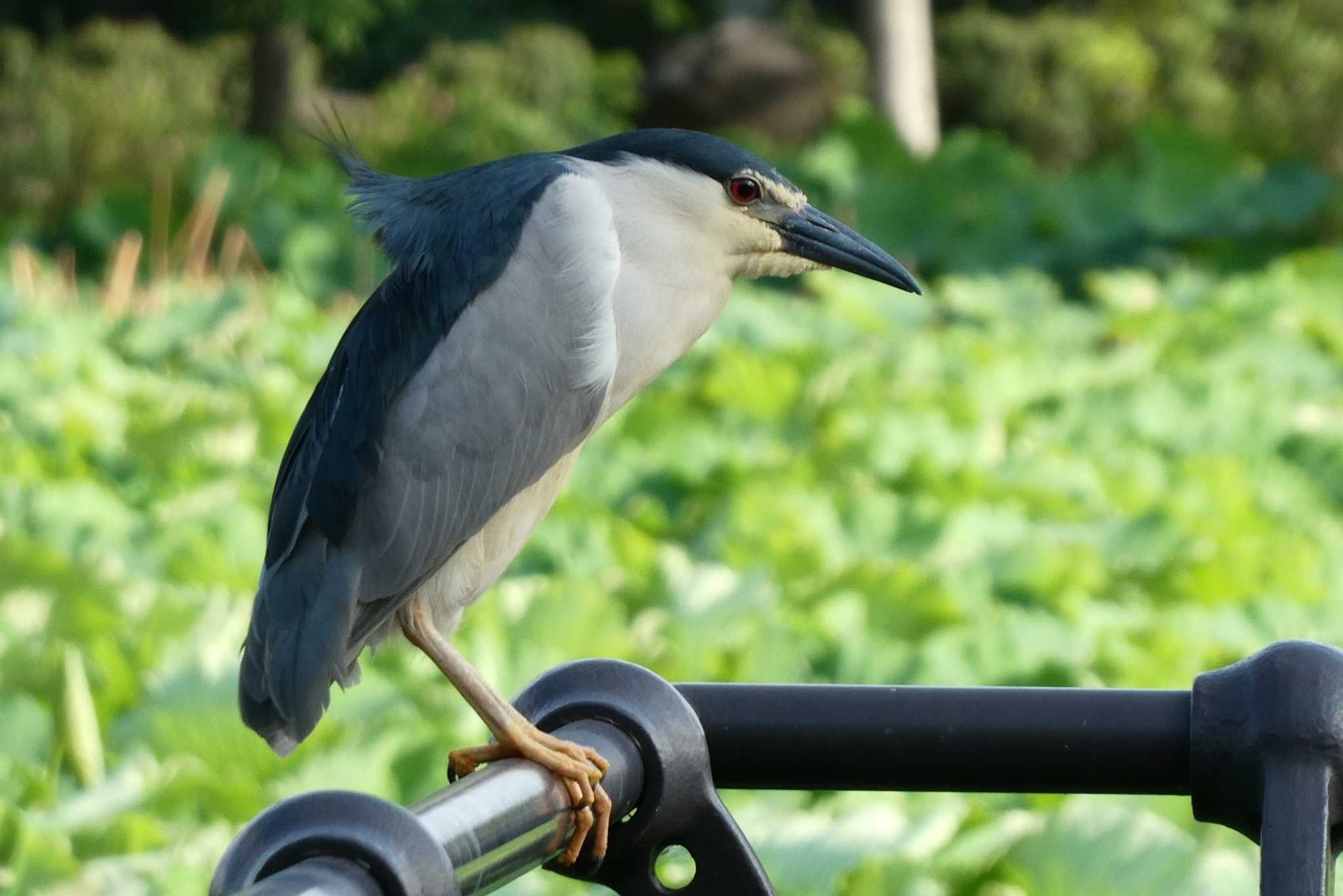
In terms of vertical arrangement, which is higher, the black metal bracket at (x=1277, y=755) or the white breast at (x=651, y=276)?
the white breast at (x=651, y=276)

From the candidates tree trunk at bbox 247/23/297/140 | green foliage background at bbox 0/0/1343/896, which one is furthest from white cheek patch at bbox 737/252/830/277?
tree trunk at bbox 247/23/297/140

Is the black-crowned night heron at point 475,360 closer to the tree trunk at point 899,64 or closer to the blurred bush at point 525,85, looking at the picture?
the tree trunk at point 899,64

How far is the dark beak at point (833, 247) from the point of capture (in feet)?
5.51

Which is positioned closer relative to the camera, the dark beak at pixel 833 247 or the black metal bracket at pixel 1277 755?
the black metal bracket at pixel 1277 755

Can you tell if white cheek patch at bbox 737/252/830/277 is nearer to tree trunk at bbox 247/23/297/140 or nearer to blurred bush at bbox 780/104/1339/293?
blurred bush at bbox 780/104/1339/293

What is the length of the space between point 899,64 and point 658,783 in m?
11.0

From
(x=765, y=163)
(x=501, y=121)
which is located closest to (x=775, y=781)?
(x=765, y=163)

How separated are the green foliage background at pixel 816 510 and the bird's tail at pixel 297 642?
42cm

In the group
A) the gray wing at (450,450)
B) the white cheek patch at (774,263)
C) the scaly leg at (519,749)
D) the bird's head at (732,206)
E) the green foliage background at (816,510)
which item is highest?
the bird's head at (732,206)

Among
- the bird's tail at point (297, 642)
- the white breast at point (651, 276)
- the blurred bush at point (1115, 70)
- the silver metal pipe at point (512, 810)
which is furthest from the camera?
the blurred bush at point (1115, 70)

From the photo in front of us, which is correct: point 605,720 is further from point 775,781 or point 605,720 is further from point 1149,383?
point 1149,383

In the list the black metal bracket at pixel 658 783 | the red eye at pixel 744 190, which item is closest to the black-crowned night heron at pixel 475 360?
the red eye at pixel 744 190

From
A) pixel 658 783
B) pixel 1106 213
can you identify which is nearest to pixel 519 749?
pixel 658 783

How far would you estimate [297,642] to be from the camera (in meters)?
1.47
